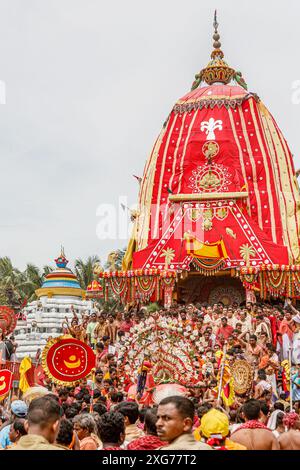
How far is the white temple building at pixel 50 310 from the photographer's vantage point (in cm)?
2292

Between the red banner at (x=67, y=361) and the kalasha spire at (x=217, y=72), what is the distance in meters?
18.9

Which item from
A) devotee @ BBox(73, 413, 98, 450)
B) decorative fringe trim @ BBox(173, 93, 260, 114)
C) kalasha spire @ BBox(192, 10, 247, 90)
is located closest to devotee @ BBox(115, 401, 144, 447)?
devotee @ BBox(73, 413, 98, 450)

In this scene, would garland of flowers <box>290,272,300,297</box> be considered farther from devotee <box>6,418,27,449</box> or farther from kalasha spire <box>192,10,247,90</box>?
devotee <box>6,418,27,449</box>

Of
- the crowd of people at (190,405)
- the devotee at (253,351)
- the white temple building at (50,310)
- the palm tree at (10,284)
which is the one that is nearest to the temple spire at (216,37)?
the white temple building at (50,310)

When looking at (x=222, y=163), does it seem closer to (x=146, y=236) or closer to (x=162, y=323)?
(x=146, y=236)

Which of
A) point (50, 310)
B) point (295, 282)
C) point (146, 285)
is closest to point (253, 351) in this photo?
point (295, 282)

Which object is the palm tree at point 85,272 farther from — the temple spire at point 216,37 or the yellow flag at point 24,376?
the yellow flag at point 24,376

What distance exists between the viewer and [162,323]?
14.4 meters

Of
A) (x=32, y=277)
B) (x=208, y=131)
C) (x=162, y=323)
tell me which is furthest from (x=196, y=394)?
(x=32, y=277)

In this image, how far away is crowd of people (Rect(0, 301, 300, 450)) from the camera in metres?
4.66

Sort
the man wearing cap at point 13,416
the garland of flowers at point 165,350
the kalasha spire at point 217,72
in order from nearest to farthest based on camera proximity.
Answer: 1. the man wearing cap at point 13,416
2. the garland of flowers at point 165,350
3. the kalasha spire at point 217,72

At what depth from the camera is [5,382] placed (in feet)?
39.9

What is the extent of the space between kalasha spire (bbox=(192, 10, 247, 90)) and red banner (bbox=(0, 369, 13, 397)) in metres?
19.9
